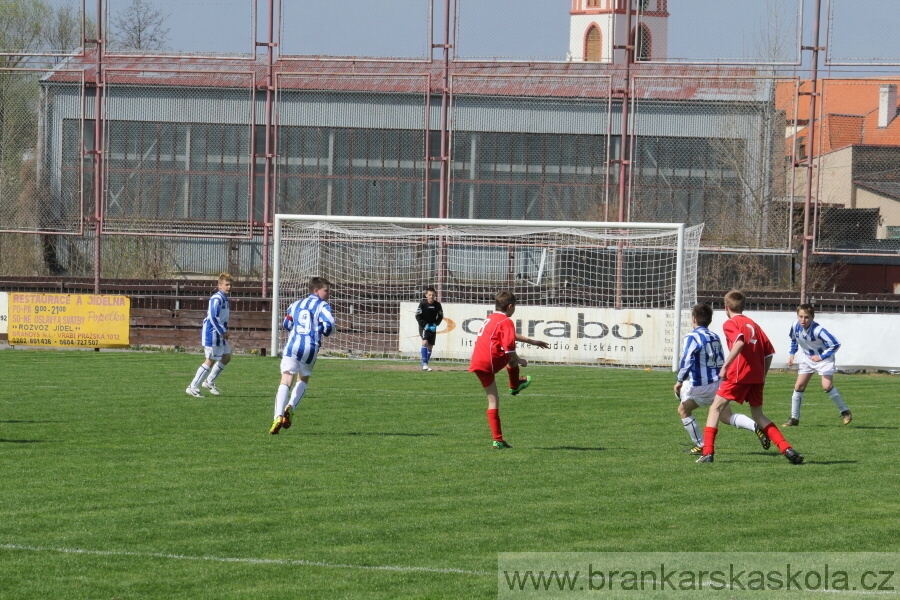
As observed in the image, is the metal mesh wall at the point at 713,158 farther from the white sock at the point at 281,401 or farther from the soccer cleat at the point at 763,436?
the white sock at the point at 281,401

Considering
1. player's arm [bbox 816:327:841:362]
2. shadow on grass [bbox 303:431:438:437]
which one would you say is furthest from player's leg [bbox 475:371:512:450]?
player's arm [bbox 816:327:841:362]

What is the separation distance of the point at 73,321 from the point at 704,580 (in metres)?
23.5

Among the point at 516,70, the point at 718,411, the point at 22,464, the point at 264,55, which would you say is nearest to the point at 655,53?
the point at 516,70

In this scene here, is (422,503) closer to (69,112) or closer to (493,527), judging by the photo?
(493,527)

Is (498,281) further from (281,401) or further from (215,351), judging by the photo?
(281,401)

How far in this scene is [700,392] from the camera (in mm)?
12750

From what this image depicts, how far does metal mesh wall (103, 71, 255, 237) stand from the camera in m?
33.3

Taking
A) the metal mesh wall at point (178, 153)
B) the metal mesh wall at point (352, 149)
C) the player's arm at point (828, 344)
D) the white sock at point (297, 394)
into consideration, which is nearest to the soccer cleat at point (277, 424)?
the white sock at point (297, 394)

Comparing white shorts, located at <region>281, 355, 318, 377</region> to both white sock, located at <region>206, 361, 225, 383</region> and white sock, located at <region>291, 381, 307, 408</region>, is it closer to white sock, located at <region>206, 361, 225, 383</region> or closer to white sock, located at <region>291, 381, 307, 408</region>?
white sock, located at <region>291, 381, 307, 408</region>

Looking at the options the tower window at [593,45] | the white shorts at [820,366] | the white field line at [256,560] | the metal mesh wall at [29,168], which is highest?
the tower window at [593,45]

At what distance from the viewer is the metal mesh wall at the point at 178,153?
33281 mm

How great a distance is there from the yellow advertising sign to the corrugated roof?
5.61 metres

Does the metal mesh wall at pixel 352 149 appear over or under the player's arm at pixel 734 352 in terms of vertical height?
over

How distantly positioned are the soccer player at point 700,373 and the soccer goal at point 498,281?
492 inches
